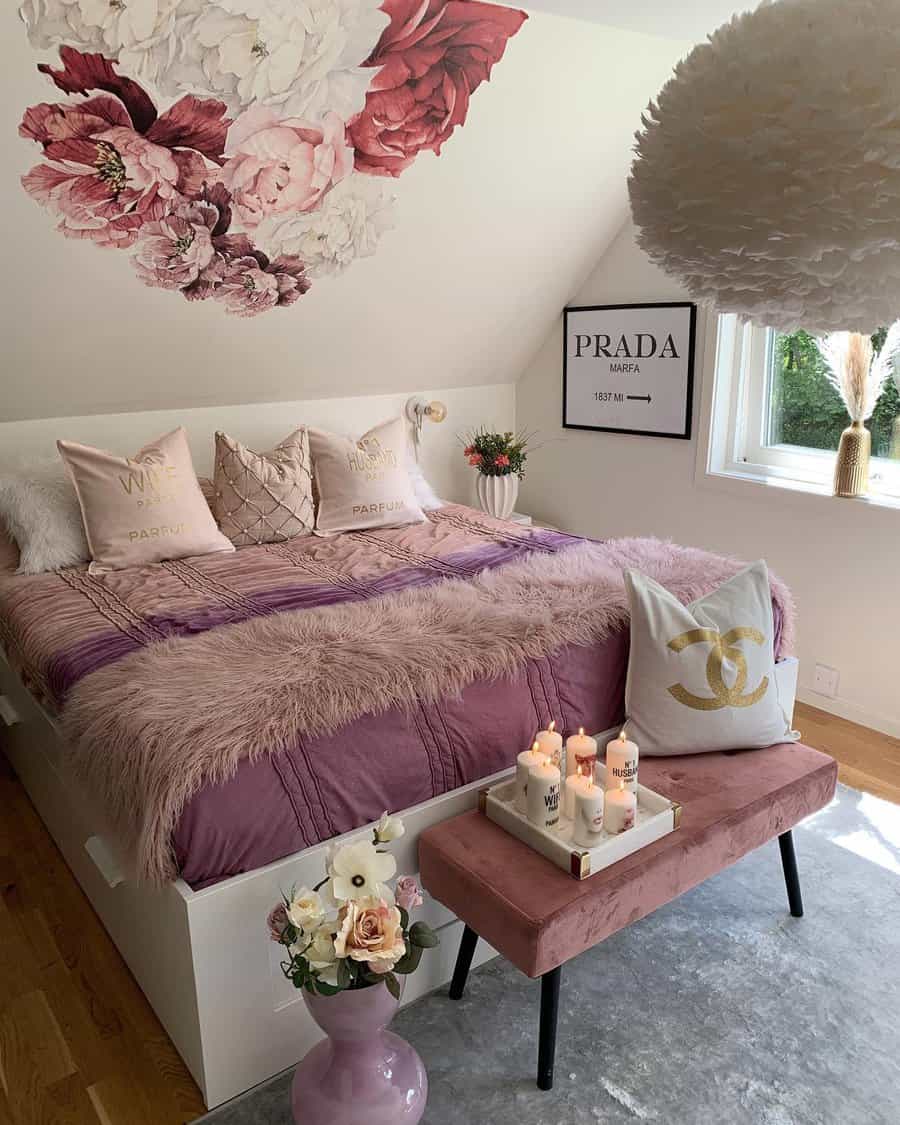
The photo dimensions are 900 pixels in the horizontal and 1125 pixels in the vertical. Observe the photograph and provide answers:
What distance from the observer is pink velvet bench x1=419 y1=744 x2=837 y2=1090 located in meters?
1.62

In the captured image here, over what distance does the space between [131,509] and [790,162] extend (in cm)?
A: 236

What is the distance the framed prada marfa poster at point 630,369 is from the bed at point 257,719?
106cm

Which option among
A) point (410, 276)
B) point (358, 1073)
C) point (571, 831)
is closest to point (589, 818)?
point (571, 831)

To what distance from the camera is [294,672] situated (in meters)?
1.90

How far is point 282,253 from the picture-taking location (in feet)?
9.76

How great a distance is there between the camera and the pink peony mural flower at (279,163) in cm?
251

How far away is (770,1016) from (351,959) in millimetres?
984

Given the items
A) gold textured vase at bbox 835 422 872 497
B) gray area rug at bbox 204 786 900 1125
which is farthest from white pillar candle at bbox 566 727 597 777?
gold textured vase at bbox 835 422 872 497

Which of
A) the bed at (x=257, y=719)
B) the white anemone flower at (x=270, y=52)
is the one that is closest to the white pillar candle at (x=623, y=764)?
the bed at (x=257, y=719)

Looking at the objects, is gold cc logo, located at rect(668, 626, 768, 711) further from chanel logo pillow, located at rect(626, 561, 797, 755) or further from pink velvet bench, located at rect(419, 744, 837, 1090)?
pink velvet bench, located at rect(419, 744, 837, 1090)

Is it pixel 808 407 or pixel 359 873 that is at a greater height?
pixel 808 407

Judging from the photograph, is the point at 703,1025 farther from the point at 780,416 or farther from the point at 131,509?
the point at 780,416

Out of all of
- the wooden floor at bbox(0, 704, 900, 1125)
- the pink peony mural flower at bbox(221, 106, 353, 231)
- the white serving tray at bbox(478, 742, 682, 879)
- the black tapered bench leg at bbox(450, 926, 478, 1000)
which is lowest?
the wooden floor at bbox(0, 704, 900, 1125)

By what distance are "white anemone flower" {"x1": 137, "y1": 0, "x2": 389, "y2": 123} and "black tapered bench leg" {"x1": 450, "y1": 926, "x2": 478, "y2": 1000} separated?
6.94ft
